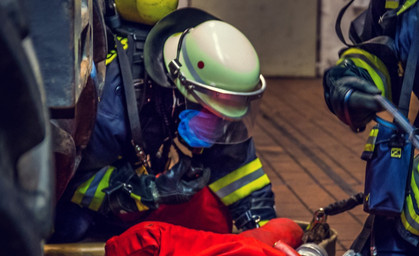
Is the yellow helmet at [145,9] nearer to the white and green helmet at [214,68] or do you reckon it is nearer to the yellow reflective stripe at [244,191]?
the white and green helmet at [214,68]

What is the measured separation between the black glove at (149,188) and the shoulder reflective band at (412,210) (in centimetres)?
92

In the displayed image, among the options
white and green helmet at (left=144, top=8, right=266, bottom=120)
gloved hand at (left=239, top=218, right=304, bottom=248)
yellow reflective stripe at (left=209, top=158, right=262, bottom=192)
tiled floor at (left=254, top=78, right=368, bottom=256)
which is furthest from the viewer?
tiled floor at (left=254, top=78, right=368, bottom=256)

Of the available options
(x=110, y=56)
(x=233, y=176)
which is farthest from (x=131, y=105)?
(x=233, y=176)

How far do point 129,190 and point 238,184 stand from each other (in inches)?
20.0

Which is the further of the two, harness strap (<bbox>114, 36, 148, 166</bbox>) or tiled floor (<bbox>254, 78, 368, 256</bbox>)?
tiled floor (<bbox>254, 78, 368, 256</bbox>)

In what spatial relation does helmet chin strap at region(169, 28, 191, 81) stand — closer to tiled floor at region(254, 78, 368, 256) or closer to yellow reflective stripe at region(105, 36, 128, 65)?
yellow reflective stripe at region(105, 36, 128, 65)

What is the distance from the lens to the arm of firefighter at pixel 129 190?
118 inches

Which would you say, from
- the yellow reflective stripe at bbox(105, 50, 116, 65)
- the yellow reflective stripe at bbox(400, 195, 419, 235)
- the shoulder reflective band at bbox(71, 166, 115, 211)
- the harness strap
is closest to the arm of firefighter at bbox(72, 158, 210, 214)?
the shoulder reflective band at bbox(71, 166, 115, 211)

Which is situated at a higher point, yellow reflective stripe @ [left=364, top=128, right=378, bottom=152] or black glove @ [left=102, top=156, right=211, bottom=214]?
yellow reflective stripe @ [left=364, top=128, right=378, bottom=152]

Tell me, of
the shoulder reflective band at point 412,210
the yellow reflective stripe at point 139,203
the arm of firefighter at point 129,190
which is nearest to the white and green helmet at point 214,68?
the arm of firefighter at point 129,190

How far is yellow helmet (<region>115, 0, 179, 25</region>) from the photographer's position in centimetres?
312

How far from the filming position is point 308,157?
212 inches

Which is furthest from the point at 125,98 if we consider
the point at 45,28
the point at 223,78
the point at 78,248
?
the point at 45,28

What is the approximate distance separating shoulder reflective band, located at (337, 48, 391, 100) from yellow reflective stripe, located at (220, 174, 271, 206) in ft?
2.48
